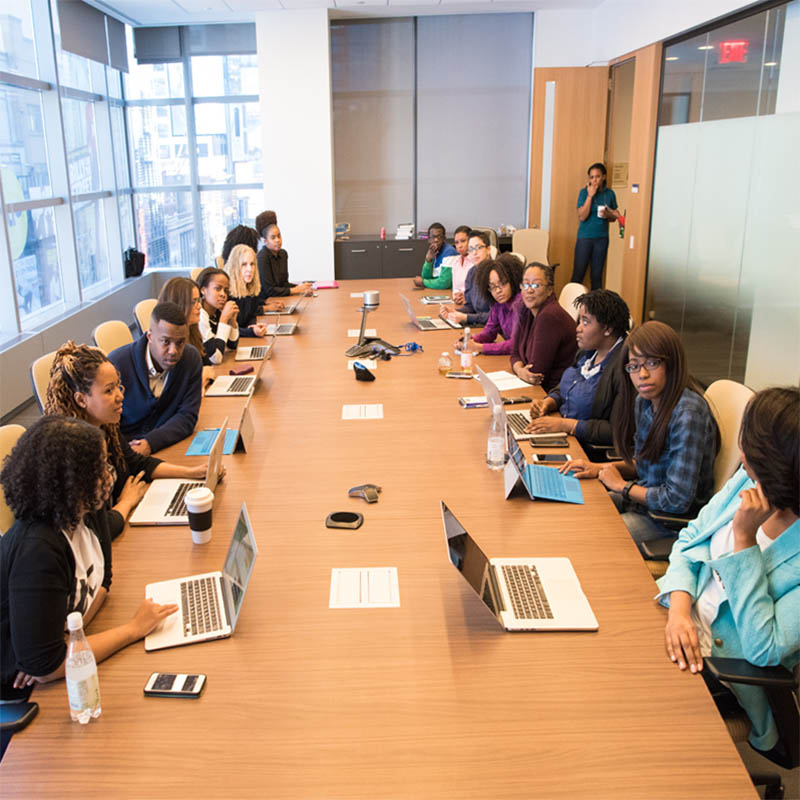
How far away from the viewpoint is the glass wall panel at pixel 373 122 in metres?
8.92

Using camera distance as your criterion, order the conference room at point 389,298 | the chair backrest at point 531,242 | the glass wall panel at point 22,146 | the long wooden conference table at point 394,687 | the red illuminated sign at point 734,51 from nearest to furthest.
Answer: the long wooden conference table at point 394,687 < the conference room at point 389,298 < the red illuminated sign at point 734,51 < the glass wall panel at point 22,146 < the chair backrest at point 531,242

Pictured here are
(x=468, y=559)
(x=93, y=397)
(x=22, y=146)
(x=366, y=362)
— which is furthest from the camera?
(x=22, y=146)

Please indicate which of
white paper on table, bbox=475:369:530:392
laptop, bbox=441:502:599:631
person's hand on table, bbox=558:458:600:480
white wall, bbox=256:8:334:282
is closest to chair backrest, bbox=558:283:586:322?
white paper on table, bbox=475:369:530:392

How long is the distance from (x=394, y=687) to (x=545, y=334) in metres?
2.69

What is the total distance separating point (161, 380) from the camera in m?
3.38

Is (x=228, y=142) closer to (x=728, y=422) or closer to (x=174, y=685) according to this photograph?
(x=728, y=422)

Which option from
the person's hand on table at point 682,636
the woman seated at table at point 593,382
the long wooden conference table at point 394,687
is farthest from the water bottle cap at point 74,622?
the woman seated at table at point 593,382

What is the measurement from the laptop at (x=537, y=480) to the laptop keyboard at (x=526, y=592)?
18.3 inches

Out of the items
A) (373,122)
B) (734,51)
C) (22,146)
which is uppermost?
(734,51)

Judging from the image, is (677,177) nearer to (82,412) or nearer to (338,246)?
(338,246)

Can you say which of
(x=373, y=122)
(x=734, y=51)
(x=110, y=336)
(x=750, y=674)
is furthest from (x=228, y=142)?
(x=750, y=674)

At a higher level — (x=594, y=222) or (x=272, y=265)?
(x=594, y=222)

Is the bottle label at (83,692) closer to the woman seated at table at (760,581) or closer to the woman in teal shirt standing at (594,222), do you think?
the woman seated at table at (760,581)

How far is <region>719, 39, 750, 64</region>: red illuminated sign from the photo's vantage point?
5000 millimetres
